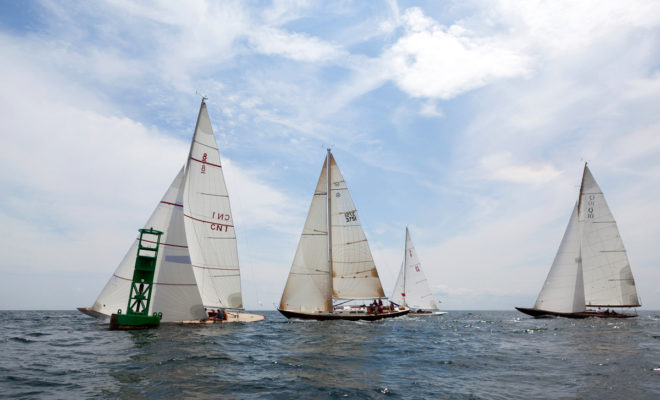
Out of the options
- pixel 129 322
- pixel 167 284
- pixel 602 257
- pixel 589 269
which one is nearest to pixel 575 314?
pixel 589 269

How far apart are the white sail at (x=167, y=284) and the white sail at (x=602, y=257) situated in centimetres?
4616

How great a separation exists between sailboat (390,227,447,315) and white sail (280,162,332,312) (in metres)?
26.1

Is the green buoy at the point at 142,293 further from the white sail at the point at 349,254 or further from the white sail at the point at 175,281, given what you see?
the white sail at the point at 349,254

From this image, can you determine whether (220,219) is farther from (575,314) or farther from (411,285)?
(575,314)

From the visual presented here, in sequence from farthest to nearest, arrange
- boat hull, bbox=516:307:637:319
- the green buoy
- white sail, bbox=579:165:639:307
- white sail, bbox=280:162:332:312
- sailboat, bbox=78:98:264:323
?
white sail, bbox=579:165:639:307
boat hull, bbox=516:307:637:319
white sail, bbox=280:162:332:312
sailboat, bbox=78:98:264:323
the green buoy

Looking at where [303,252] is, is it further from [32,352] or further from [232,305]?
[32,352]

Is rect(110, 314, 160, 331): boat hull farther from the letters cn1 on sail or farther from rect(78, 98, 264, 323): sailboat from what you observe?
the letters cn1 on sail

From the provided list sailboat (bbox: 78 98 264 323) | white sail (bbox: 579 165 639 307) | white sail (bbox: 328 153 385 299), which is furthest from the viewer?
white sail (bbox: 579 165 639 307)

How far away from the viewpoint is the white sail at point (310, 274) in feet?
128

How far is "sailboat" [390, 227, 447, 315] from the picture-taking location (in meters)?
62.4

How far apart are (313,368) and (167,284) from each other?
55.6 ft

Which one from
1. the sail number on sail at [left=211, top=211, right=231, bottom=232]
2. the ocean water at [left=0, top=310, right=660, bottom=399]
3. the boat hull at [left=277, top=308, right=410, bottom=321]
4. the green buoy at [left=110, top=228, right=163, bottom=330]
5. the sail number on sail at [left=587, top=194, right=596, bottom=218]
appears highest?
the sail number on sail at [left=587, top=194, right=596, bottom=218]

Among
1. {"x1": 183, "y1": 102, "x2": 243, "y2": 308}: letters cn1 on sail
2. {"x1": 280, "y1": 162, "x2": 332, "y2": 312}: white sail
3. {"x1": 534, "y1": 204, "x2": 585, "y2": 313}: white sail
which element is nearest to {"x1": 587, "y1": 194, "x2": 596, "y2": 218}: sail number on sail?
{"x1": 534, "y1": 204, "x2": 585, "y2": 313}: white sail

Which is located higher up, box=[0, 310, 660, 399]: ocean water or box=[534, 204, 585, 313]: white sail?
box=[534, 204, 585, 313]: white sail
